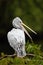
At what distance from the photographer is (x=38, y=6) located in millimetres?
16203

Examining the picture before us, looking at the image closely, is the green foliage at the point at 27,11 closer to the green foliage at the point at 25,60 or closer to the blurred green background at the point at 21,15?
the blurred green background at the point at 21,15

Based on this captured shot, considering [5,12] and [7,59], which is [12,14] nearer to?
[5,12]

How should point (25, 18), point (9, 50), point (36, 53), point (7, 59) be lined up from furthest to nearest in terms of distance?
point (25, 18) < point (9, 50) < point (36, 53) < point (7, 59)

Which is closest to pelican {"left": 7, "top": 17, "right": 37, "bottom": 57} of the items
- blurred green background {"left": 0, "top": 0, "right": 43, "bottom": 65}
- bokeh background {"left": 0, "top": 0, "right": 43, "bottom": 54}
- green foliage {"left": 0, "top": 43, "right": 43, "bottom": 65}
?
green foliage {"left": 0, "top": 43, "right": 43, "bottom": 65}

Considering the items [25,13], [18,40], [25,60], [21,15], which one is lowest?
[25,60]

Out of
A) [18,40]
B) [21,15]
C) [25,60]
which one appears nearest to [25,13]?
[21,15]

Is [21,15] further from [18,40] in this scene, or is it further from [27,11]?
[18,40]

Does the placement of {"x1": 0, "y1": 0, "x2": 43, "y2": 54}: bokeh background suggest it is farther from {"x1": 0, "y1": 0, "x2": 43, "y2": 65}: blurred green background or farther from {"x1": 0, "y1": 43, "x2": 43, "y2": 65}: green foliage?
{"x1": 0, "y1": 43, "x2": 43, "y2": 65}: green foliage

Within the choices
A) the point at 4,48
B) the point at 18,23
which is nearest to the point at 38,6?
the point at 4,48

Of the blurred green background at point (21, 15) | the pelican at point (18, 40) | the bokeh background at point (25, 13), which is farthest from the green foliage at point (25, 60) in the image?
the bokeh background at point (25, 13)

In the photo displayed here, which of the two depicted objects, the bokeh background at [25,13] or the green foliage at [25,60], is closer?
the green foliage at [25,60]

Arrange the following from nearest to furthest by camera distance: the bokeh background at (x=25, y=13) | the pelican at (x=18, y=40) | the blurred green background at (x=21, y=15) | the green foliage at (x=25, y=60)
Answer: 1. the green foliage at (x=25, y=60)
2. the pelican at (x=18, y=40)
3. the blurred green background at (x=21, y=15)
4. the bokeh background at (x=25, y=13)

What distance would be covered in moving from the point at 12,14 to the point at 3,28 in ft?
2.76

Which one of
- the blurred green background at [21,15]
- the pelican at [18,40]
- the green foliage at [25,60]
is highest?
the blurred green background at [21,15]
